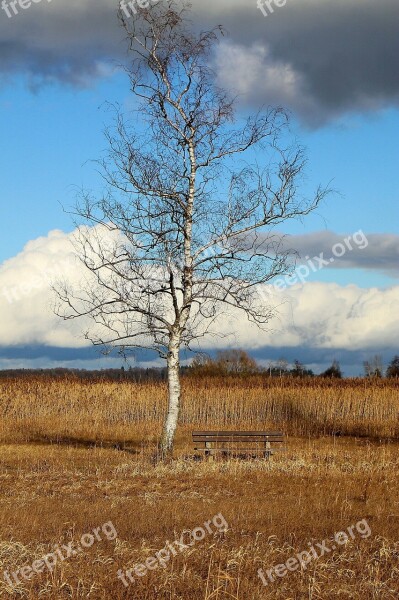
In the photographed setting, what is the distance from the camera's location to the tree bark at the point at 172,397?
63.6 ft

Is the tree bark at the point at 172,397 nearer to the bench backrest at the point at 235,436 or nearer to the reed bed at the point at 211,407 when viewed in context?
the bench backrest at the point at 235,436

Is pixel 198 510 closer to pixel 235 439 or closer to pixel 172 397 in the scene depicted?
pixel 172 397

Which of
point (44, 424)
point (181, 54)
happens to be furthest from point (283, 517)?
point (44, 424)

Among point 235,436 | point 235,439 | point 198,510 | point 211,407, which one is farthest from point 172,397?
point 211,407

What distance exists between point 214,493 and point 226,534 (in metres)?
4.47

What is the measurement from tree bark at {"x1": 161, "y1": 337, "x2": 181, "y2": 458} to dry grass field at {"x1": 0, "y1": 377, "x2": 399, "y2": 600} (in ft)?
2.05

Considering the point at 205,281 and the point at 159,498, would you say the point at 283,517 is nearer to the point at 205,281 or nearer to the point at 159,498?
the point at 159,498

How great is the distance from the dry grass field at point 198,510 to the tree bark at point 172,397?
62 cm

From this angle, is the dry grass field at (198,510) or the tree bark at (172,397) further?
the tree bark at (172,397)

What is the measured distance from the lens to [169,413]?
1942 cm

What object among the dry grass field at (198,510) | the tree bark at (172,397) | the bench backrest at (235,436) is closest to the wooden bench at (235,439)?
the bench backrest at (235,436)

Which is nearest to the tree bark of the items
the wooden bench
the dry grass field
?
the dry grass field

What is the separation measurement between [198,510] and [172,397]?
7454 millimetres

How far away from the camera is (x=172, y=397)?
63.8ft
